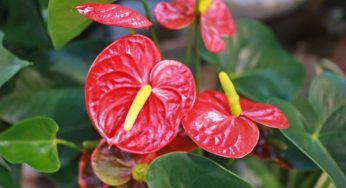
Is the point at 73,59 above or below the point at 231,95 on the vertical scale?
below

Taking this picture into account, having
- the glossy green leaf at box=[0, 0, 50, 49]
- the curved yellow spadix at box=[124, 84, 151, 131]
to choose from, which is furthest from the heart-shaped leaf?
the glossy green leaf at box=[0, 0, 50, 49]

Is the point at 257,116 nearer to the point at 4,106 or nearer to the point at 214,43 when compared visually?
the point at 214,43

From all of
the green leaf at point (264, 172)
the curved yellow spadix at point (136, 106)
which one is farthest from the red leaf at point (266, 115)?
the green leaf at point (264, 172)

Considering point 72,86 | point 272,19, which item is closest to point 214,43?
point 72,86

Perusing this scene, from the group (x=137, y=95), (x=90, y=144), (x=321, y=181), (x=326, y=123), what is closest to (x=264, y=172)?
(x=321, y=181)

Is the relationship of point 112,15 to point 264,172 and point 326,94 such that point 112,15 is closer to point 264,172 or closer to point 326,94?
point 326,94

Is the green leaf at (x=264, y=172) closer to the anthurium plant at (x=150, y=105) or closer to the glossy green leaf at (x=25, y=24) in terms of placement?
the anthurium plant at (x=150, y=105)

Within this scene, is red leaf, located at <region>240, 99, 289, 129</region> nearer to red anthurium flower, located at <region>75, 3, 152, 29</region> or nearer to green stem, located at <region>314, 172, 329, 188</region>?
red anthurium flower, located at <region>75, 3, 152, 29</region>
